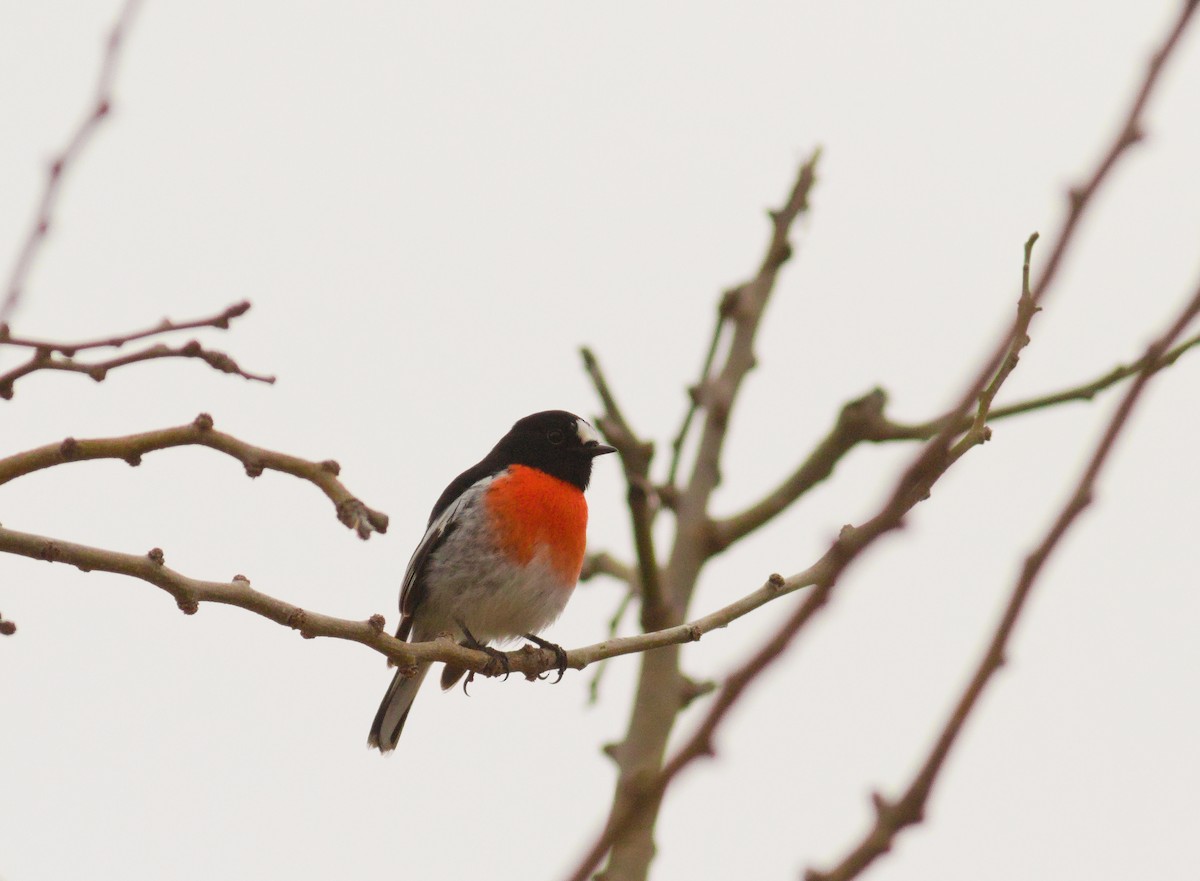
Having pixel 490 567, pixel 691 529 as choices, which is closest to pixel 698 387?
pixel 691 529

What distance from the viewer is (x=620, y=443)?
257 inches

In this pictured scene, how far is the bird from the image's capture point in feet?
22.5

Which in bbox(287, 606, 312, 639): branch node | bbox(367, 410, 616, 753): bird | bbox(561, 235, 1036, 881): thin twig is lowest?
bbox(561, 235, 1036, 881): thin twig

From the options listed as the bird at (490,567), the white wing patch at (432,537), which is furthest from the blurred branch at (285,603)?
the white wing patch at (432,537)

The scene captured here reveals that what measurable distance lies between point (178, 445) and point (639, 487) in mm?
3578

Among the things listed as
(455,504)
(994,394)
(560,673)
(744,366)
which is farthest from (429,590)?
(994,394)

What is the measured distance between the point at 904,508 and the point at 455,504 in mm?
6024

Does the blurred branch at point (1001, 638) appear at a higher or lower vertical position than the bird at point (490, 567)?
lower

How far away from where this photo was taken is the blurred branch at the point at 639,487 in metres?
6.20

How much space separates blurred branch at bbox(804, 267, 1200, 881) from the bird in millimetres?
4930

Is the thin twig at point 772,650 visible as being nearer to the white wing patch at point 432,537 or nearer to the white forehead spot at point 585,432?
the white wing patch at point 432,537

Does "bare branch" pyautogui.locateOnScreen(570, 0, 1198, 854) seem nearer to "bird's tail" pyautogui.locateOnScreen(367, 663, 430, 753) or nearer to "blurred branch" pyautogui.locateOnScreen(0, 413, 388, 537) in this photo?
"blurred branch" pyautogui.locateOnScreen(0, 413, 388, 537)

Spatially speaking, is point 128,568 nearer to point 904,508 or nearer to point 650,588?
point 904,508

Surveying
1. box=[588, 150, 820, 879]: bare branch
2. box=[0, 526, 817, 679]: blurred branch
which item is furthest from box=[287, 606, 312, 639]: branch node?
box=[588, 150, 820, 879]: bare branch
